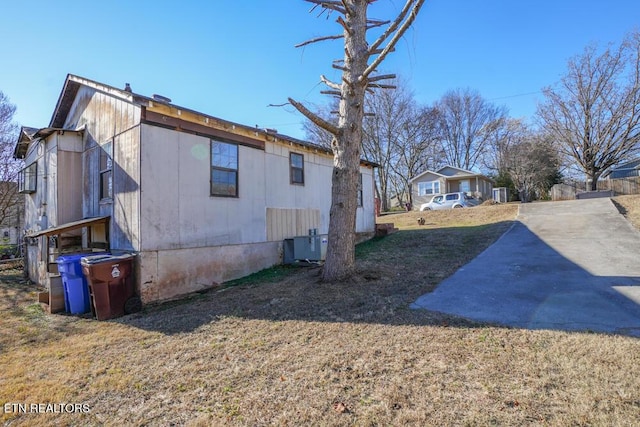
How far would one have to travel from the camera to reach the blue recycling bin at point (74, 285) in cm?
628

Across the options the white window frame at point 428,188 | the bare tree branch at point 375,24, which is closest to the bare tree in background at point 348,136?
the bare tree branch at point 375,24

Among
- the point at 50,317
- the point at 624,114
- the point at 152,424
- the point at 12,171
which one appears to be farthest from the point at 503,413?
the point at 624,114

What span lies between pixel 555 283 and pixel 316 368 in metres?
5.03

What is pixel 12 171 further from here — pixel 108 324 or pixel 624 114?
pixel 624 114

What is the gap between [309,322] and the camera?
187 inches

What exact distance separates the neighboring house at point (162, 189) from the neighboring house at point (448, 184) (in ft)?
73.4

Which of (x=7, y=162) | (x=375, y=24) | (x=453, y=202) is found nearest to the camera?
(x=375, y=24)

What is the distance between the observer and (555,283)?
591cm

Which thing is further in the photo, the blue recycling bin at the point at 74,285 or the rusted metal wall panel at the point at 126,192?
the rusted metal wall panel at the point at 126,192

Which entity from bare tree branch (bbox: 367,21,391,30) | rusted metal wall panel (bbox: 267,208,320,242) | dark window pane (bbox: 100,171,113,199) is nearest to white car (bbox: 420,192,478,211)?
rusted metal wall panel (bbox: 267,208,320,242)

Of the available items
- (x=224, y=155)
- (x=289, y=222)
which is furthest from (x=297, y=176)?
(x=224, y=155)

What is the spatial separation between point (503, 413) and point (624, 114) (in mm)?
27548

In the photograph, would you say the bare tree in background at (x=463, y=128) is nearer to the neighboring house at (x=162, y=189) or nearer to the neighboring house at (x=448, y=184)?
the neighboring house at (x=448, y=184)

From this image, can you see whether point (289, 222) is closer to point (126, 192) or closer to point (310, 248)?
point (310, 248)
